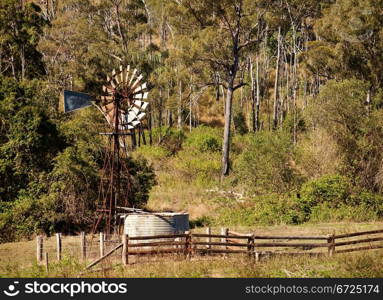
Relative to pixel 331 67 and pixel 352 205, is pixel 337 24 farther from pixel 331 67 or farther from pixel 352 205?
pixel 352 205

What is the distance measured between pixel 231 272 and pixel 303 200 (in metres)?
13.0

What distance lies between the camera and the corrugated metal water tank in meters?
19.3

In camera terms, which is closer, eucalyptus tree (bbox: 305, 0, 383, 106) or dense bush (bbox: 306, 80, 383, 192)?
dense bush (bbox: 306, 80, 383, 192)

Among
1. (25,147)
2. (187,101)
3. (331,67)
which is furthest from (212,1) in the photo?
(25,147)

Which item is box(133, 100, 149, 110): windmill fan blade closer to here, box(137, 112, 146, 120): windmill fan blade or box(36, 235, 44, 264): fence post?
box(137, 112, 146, 120): windmill fan blade

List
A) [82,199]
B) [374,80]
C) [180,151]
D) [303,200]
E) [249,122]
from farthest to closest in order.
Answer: [249,122] → [180,151] → [374,80] → [303,200] → [82,199]

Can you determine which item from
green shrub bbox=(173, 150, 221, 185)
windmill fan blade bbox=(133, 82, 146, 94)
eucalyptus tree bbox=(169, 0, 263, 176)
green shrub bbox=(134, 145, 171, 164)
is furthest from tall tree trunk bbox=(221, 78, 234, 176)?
windmill fan blade bbox=(133, 82, 146, 94)

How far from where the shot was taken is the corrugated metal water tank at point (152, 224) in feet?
63.3

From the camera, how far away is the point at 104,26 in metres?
49.1
